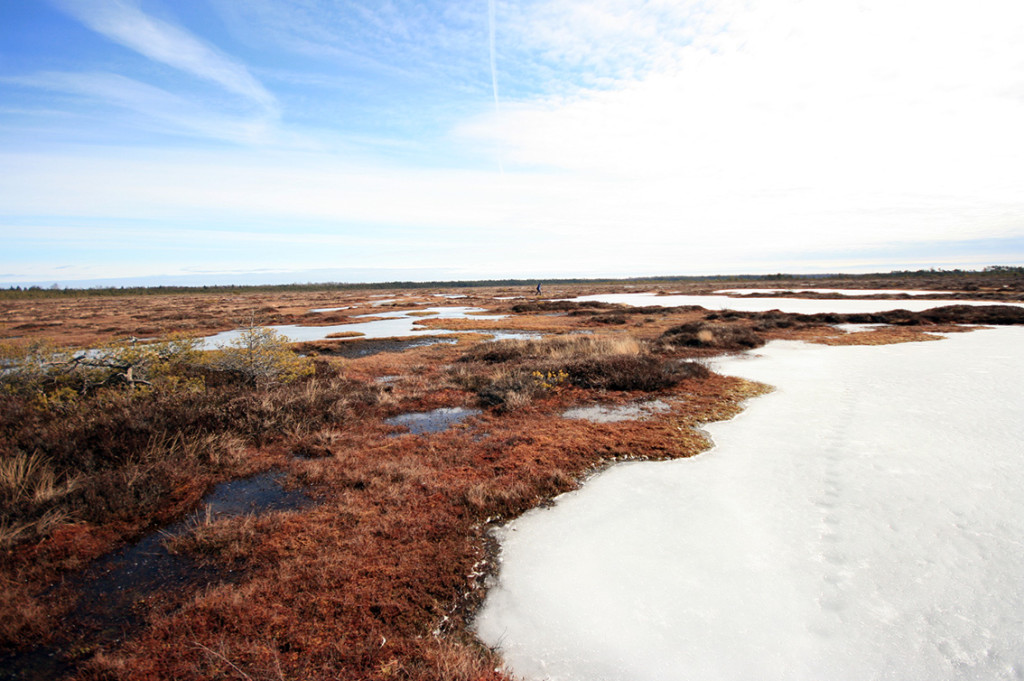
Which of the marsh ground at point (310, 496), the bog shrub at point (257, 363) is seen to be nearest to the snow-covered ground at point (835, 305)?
the marsh ground at point (310, 496)

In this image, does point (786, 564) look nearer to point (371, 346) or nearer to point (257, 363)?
point (257, 363)

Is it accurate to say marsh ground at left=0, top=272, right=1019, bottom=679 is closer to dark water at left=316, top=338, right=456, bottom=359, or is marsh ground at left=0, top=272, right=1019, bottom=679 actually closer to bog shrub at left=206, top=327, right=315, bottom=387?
bog shrub at left=206, top=327, right=315, bottom=387

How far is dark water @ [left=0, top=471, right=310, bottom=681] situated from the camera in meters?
3.74

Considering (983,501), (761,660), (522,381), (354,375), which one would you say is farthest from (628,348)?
(761,660)

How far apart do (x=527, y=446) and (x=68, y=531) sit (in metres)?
6.77

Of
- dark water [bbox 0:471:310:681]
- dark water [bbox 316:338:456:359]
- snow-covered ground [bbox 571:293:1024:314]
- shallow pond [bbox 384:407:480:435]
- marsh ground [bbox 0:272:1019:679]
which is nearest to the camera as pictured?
dark water [bbox 0:471:310:681]

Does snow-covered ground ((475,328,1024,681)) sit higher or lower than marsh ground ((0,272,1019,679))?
lower

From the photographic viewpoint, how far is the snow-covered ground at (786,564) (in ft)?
13.1

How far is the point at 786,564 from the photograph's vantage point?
205 inches

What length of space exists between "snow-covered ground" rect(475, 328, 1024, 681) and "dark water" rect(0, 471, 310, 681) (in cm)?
339

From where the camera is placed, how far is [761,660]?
12.9 ft

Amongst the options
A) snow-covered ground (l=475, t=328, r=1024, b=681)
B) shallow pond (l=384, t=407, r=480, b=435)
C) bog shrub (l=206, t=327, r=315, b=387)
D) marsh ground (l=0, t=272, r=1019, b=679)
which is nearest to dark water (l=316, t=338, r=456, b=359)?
marsh ground (l=0, t=272, r=1019, b=679)

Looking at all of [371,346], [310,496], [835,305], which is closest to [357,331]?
[371,346]

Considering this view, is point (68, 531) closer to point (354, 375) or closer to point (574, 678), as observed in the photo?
point (574, 678)
